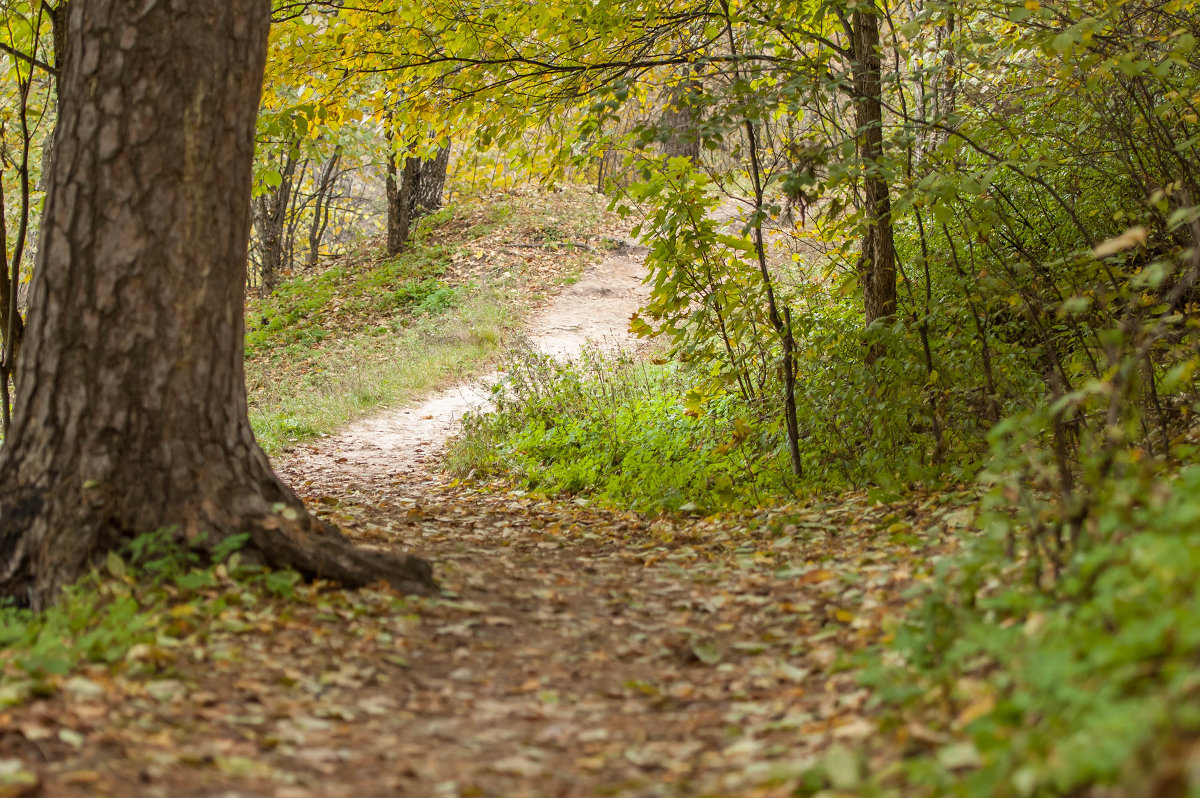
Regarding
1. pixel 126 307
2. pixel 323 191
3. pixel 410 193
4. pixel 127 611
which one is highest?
pixel 323 191

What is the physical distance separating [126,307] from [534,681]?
2115 millimetres

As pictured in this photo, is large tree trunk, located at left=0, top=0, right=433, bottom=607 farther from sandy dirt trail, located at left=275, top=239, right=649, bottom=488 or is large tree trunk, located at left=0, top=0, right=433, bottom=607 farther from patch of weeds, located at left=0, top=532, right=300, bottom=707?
sandy dirt trail, located at left=275, top=239, right=649, bottom=488

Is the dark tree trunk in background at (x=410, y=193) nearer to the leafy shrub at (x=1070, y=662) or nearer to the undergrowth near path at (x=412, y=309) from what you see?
the undergrowth near path at (x=412, y=309)

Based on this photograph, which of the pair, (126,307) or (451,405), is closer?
(126,307)

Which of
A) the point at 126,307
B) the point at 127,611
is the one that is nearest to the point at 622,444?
the point at 126,307

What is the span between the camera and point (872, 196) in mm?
5762

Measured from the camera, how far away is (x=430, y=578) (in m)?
3.99

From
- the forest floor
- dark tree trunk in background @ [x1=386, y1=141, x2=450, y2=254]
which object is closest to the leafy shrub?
the forest floor

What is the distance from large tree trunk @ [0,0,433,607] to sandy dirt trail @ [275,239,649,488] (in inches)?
149

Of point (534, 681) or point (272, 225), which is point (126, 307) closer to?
point (534, 681)

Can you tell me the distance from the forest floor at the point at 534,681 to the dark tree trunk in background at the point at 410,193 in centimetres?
1409

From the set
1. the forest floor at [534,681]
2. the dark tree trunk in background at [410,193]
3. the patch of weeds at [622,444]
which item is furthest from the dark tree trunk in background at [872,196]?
the dark tree trunk in background at [410,193]

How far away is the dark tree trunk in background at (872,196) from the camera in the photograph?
5648 millimetres

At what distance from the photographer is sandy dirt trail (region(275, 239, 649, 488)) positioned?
8.40 m
